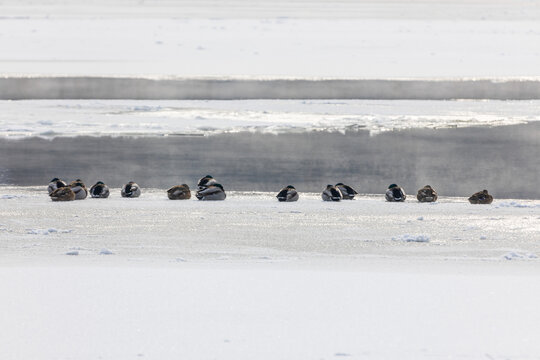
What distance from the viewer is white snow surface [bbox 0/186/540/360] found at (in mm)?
3322

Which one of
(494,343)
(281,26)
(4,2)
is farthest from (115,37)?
(494,343)

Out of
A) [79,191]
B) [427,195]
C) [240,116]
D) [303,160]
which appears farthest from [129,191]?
[240,116]

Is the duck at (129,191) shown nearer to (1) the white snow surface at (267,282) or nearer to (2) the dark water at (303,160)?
(1) the white snow surface at (267,282)

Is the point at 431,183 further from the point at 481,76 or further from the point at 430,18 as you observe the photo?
the point at 430,18

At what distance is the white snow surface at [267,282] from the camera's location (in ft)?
10.9

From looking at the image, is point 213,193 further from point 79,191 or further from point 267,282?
point 267,282

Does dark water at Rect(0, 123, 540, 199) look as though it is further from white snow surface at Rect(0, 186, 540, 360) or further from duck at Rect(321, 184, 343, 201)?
white snow surface at Rect(0, 186, 540, 360)

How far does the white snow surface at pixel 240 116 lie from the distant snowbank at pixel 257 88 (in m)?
0.75

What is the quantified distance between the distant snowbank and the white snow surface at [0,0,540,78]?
0.33 metres

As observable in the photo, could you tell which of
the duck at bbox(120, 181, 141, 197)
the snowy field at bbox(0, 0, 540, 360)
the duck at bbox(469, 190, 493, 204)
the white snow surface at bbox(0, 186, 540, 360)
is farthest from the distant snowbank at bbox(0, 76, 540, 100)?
the white snow surface at bbox(0, 186, 540, 360)

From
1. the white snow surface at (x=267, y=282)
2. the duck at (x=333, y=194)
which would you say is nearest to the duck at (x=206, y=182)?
the white snow surface at (x=267, y=282)

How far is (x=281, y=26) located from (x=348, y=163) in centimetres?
1656

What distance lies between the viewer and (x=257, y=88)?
15.8m

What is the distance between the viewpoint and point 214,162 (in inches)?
353
